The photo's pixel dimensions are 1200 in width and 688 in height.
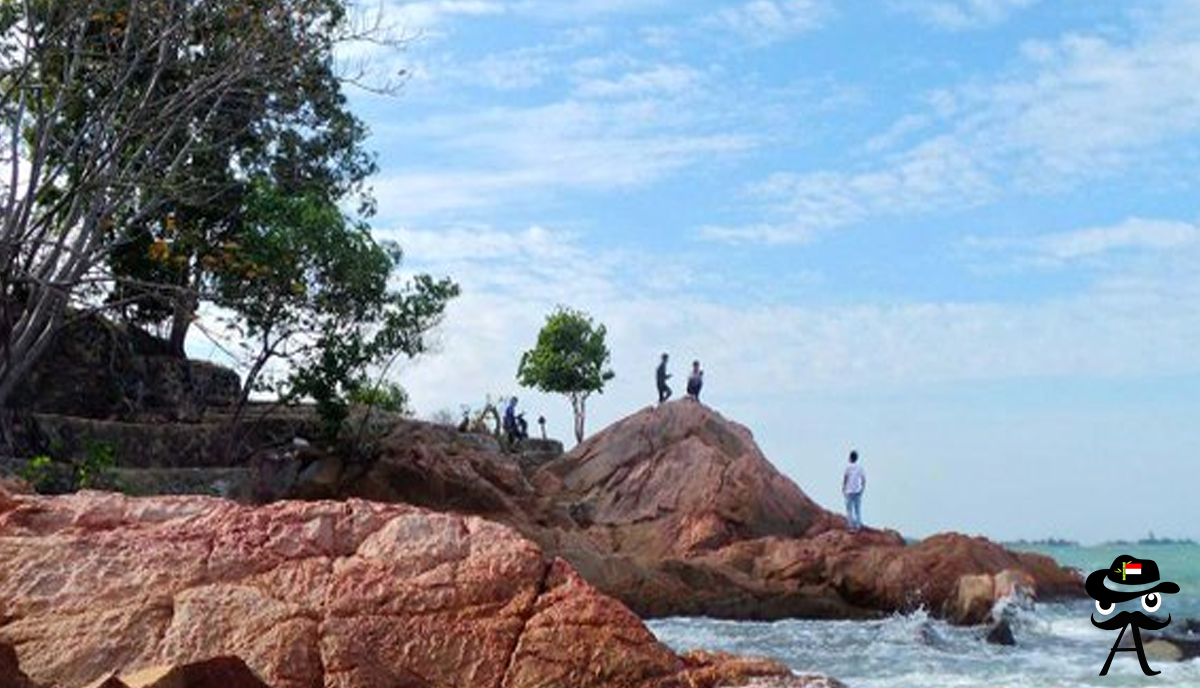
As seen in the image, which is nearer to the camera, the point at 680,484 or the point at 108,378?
the point at 108,378

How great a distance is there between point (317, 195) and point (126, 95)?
288 inches

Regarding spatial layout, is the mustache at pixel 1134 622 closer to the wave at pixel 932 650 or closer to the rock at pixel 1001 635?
the wave at pixel 932 650

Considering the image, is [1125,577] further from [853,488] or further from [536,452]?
[536,452]

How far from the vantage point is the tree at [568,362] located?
4884cm

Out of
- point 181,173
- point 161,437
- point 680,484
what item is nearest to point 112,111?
point 181,173

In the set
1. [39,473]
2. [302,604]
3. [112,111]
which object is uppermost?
[112,111]

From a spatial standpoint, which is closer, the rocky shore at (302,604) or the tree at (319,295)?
the rocky shore at (302,604)

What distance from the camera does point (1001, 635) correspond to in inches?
827

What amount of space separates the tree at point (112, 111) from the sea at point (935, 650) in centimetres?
951

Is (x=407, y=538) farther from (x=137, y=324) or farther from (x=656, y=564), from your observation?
(x=137, y=324)

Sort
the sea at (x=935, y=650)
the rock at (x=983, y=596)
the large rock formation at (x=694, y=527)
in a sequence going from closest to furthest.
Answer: the sea at (x=935, y=650), the rock at (x=983, y=596), the large rock formation at (x=694, y=527)

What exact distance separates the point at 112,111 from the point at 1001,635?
48.4 feet

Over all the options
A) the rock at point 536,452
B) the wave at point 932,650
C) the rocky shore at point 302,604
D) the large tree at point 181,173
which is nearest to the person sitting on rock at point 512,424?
the rock at point 536,452

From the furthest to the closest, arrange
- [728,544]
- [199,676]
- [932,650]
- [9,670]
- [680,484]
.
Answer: [680,484] < [728,544] < [932,650] < [199,676] < [9,670]
